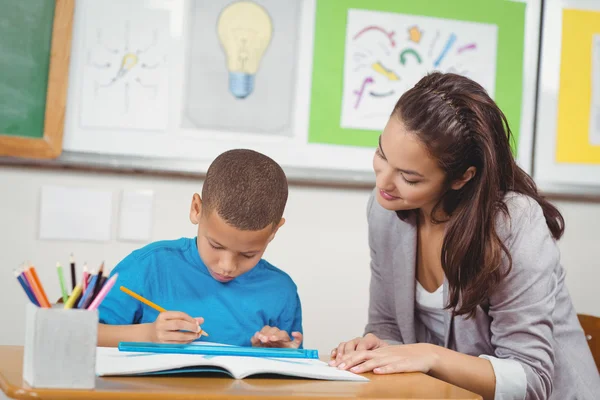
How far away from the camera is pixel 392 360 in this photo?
1.06m

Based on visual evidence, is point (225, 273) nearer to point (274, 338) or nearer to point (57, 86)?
point (274, 338)

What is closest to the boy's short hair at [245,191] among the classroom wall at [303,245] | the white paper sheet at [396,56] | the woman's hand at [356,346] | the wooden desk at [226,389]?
the woman's hand at [356,346]

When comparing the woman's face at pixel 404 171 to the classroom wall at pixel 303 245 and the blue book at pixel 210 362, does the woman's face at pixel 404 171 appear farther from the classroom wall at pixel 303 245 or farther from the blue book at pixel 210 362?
the classroom wall at pixel 303 245

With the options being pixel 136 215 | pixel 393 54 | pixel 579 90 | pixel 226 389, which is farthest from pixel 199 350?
pixel 579 90

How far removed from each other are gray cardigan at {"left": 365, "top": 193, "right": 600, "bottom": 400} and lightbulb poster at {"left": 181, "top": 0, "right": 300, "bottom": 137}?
0.44 m

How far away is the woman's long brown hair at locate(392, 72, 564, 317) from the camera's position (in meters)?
1.25

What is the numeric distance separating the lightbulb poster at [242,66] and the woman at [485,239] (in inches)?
20.9

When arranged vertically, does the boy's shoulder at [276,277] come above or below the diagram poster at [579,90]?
below

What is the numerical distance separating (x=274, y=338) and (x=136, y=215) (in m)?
0.63

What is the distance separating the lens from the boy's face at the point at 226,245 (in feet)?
3.99

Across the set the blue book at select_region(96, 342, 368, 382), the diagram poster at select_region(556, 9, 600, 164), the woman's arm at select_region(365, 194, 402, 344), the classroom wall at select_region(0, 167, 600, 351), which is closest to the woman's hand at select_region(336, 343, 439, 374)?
the blue book at select_region(96, 342, 368, 382)

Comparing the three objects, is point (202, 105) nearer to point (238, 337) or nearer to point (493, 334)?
point (238, 337)

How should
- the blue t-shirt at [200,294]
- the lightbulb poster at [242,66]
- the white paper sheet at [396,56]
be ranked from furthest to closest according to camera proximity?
the white paper sheet at [396,56]
the lightbulb poster at [242,66]
the blue t-shirt at [200,294]

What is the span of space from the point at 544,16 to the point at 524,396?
1.15m
